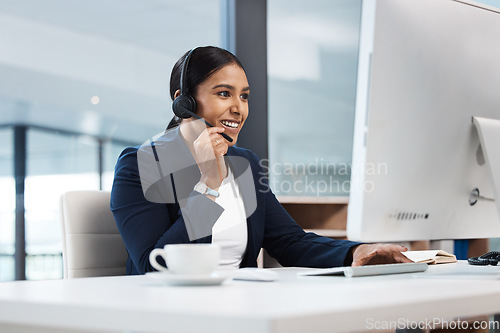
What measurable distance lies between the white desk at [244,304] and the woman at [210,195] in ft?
1.37

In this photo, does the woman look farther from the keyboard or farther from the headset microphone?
the keyboard

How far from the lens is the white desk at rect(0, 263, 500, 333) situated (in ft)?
1.69

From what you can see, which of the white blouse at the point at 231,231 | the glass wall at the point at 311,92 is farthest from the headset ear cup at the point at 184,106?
the glass wall at the point at 311,92

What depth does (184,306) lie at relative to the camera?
0.57 metres

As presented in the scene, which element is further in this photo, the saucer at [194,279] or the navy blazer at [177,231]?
the navy blazer at [177,231]

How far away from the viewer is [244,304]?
0.58m

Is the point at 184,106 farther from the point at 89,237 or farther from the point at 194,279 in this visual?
the point at 194,279

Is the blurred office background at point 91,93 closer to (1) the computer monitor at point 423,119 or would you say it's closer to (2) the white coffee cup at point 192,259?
(1) the computer monitor at point 423,119

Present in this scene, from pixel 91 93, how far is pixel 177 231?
135cm

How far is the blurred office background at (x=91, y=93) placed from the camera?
220 cm

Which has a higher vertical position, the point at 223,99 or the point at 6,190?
the point at 223,99

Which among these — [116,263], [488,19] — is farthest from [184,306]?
[116,263]

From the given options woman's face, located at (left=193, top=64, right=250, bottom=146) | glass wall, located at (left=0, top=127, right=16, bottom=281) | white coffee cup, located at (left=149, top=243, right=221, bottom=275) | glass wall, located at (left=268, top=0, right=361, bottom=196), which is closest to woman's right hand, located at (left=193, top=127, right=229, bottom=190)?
woman's face, located at (left=193, top=64, right=250, bottom=146)

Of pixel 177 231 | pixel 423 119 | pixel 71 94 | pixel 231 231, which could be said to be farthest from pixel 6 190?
pixel 423 119
